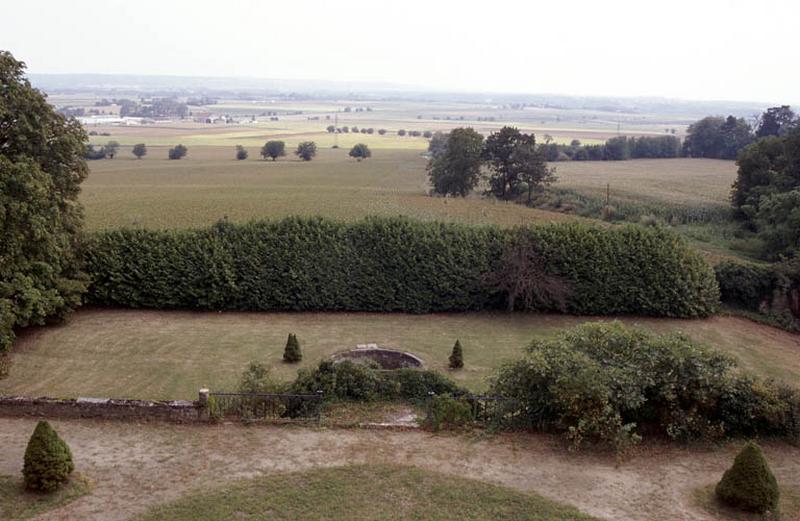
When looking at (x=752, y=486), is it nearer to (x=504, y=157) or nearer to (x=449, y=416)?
(x=449, y=416)

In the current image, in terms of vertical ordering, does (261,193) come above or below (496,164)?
below

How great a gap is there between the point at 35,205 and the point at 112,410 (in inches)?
434

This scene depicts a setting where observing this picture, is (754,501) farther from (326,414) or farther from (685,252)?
(685,252)

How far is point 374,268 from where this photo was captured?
29.7 meters

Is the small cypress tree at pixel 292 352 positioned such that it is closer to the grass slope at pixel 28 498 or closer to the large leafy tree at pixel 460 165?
the grass slope at pixel 28 498

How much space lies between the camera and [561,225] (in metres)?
30.8

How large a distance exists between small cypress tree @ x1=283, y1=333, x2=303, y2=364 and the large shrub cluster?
9.92m

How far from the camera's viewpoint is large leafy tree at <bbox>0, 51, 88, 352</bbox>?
22297mm

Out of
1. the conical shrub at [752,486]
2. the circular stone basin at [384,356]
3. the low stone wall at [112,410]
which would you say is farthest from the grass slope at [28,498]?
the conical shrub at [752,486]

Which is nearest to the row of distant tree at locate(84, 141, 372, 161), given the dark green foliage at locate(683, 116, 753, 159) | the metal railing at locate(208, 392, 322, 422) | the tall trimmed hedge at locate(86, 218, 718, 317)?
the dark green foliage at locate(683, 116, 753, 159)

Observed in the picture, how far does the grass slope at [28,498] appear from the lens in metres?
11.7

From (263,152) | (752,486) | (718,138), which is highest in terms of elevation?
(718,138)

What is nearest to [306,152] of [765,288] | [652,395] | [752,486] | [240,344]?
[240,344]

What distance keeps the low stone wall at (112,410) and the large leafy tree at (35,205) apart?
760 centimetres
